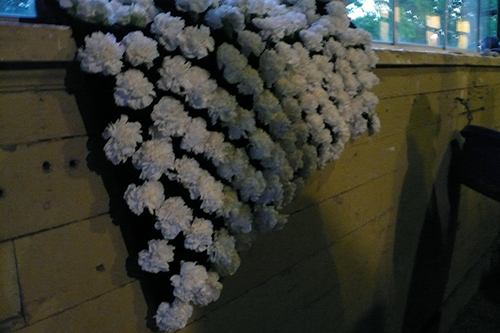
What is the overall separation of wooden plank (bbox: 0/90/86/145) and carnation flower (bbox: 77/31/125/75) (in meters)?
0.07

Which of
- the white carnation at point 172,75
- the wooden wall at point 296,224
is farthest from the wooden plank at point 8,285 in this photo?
the white carnation at point 172,75

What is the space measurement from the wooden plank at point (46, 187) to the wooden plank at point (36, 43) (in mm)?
120

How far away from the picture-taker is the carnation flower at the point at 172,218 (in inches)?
28.2

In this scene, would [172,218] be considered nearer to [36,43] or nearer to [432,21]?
[36,43]

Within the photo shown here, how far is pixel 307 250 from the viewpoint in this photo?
1236 mm

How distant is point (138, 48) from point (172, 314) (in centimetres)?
43

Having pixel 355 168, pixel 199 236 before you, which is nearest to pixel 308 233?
pixel 355 168

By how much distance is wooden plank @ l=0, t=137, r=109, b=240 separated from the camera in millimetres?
620

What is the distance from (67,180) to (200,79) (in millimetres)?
258

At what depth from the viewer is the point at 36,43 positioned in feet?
2.05

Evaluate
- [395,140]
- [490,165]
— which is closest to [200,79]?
[395,140]

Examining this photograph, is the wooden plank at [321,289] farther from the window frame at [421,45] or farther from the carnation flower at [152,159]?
the window frame at [421,45]

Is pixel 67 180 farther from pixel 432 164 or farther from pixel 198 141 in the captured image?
pixel 432 164

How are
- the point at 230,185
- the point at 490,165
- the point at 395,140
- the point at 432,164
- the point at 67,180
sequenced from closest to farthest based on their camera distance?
the point at 67,180
the point at 230,185
the point at 395,140
the point at 490,165
the point at 432,164
